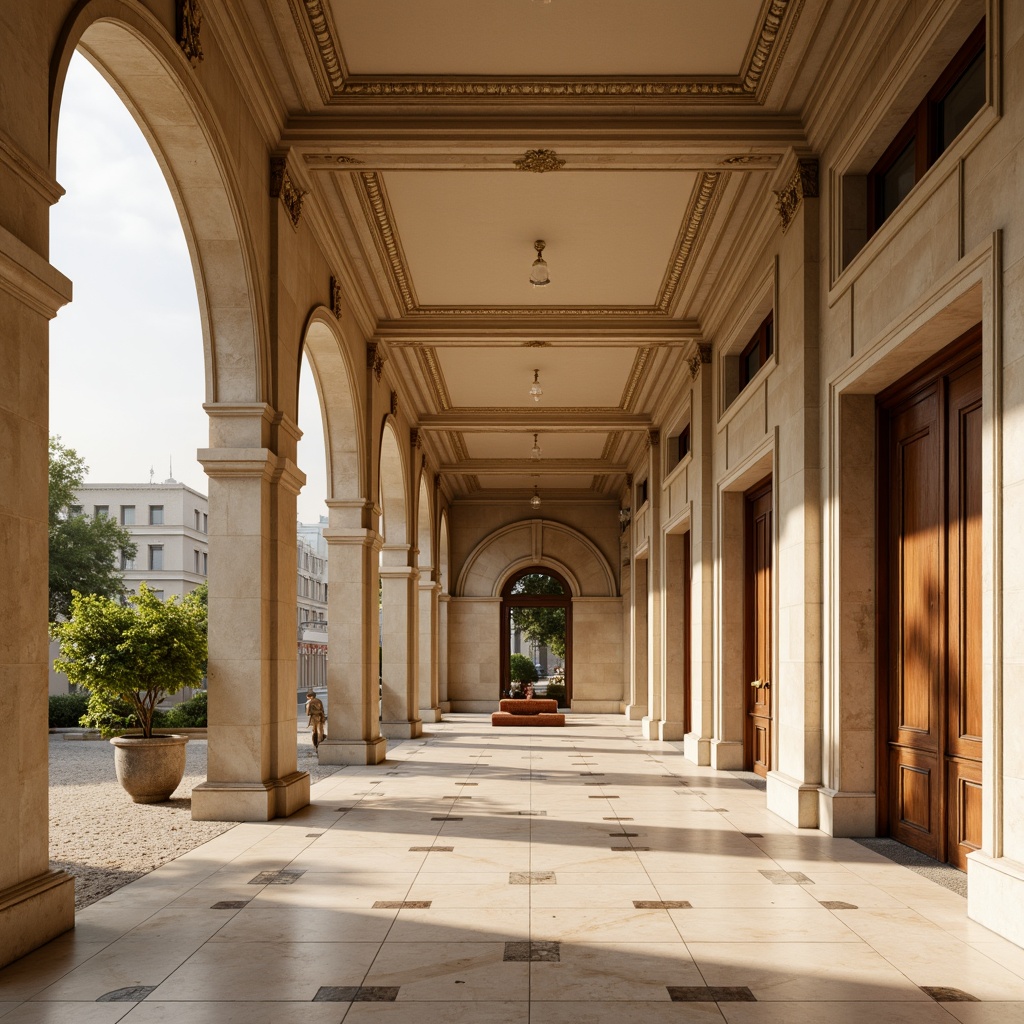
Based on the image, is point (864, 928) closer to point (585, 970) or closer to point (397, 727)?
point (585, 970)

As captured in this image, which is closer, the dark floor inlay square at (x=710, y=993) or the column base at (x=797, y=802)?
the dark floor inlay square at (x=710, y=993)

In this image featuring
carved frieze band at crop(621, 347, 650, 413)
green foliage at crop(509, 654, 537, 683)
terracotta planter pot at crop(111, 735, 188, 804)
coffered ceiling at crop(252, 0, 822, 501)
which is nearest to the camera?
coffered ceiling at crop(252, 0, 822, 501)

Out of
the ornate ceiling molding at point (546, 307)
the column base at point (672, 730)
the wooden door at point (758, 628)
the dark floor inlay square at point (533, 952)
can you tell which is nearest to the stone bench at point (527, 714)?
the column base at point (672, 730)

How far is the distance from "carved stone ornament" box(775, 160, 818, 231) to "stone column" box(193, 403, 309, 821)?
15.4 ft

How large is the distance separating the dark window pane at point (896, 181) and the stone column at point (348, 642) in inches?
292

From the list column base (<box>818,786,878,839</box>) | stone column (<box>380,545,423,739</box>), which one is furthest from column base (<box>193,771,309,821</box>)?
stone column (<box>380,545,423,739</box>)

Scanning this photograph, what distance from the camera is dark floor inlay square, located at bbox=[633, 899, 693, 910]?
5.62 m

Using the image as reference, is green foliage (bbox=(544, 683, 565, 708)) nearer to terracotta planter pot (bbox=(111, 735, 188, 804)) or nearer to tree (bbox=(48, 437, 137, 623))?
tree (bbox=(48, 437, 137, 623))

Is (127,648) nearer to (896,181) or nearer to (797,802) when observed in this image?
(797,802)

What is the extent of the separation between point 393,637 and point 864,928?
12.7 metres

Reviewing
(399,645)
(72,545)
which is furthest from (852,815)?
(72,545)

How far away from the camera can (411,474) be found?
→ 1794 cm

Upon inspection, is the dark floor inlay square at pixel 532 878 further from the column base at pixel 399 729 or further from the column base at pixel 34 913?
the column base at pixel 399 729

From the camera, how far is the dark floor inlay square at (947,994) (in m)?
4.16
